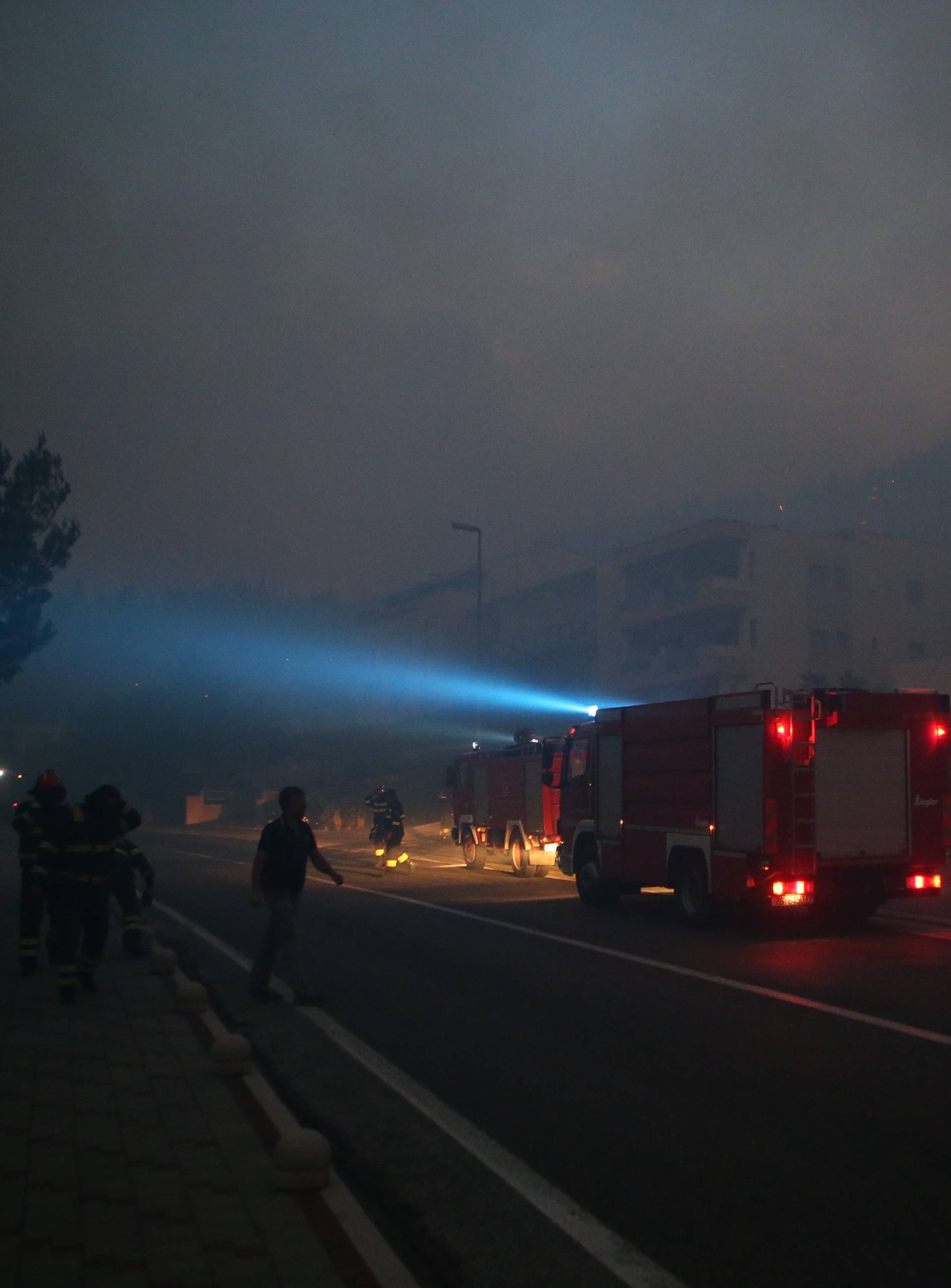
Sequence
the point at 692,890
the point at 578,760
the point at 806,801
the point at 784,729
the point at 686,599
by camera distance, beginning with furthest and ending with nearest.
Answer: the point at 686,599 < the point at 578,760 < the point at 692,890 < the point at 784,729 < the point at 806,801

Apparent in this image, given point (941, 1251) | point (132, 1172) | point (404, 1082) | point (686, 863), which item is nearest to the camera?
point (941, 1251)

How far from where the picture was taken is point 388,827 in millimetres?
22812

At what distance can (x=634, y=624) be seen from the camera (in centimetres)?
5388

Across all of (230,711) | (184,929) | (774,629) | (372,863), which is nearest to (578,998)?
(184,929)

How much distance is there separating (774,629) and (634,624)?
20.9 feet

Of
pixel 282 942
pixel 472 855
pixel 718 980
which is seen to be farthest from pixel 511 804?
pixel 282 942

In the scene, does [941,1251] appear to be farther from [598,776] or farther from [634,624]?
[634,624]

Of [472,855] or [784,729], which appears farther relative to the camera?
[472,855]

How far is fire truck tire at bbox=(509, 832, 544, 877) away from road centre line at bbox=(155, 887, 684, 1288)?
15.0 m

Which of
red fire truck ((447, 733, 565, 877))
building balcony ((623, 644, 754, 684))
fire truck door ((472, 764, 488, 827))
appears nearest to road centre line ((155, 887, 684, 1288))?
red fire truck ((447, 733, 565, 877))

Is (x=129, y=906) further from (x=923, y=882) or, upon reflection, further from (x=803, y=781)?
(x=923, y=882)

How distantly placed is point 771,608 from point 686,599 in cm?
379

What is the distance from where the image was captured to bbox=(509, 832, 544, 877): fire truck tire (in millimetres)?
23391

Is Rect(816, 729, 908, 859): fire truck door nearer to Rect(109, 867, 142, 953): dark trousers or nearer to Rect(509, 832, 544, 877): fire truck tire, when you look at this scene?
Rect(109, 867, 142, 953): dark trousers
